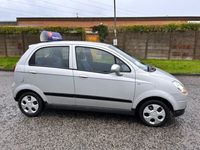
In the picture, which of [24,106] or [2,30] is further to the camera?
[2,30]

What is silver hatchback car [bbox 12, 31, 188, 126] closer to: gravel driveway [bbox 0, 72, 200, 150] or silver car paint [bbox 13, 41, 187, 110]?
silver car paint [bbox 13, 41, 187, 110]

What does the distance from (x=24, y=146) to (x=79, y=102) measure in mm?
1366

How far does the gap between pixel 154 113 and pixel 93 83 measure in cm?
124

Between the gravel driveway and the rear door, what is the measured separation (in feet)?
1.58

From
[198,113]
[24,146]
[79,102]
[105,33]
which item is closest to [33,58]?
[79,102]

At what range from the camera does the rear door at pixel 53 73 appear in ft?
15.3

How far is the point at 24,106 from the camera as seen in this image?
5.00m

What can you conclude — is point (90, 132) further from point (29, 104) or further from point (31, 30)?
point (31, 30)

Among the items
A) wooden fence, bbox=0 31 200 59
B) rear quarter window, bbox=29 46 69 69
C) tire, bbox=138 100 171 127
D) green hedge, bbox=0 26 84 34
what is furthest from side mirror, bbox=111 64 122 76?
green hedge, bbox=0 26 84 34

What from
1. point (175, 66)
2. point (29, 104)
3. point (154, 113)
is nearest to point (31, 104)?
point (29, 104)

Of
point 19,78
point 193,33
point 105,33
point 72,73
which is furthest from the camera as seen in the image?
point 105,33

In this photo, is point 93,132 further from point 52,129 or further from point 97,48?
point 97,48

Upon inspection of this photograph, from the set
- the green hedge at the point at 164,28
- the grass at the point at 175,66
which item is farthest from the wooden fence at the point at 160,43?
the grass at the point at 175,66

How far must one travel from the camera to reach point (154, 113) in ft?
14.6
